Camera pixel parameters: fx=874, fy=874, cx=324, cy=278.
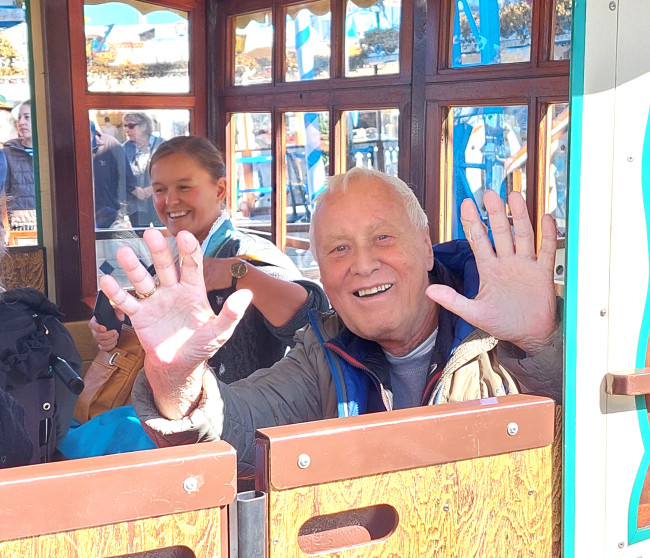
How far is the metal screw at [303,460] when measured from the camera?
149 cm

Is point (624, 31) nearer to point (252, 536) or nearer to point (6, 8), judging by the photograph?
point (252, 536)

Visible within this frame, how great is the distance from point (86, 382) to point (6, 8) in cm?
191

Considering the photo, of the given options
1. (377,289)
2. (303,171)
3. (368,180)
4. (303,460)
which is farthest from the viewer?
(303,171)

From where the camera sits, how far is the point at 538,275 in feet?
6.31

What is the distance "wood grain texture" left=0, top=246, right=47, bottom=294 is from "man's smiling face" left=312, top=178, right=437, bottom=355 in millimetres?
2395

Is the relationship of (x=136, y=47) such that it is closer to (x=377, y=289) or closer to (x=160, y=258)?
(x=377, y=289)

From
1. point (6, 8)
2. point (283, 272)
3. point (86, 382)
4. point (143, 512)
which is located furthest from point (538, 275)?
point (6, 8)

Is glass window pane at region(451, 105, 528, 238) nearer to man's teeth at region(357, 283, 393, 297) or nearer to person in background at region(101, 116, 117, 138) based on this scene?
man's teeth at region(357, 283, 393, 297)

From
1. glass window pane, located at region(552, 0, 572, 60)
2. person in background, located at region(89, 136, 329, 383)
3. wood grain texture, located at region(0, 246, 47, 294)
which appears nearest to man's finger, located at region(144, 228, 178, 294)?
person in background, located at region(89, 136, 329, 383)

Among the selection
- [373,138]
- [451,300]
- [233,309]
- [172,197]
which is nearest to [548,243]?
[451,300]

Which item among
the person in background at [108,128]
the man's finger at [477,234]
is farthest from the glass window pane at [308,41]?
the man's finger at [477,234]

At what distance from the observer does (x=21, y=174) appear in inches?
174

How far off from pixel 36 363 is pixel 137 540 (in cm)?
158

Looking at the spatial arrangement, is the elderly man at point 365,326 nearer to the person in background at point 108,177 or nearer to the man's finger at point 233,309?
the man's finger at point 233,309
